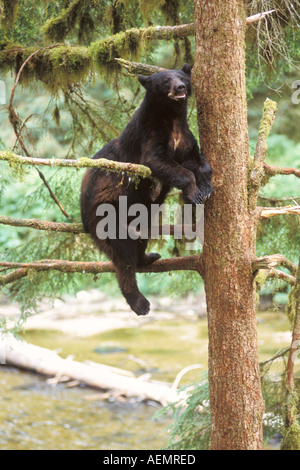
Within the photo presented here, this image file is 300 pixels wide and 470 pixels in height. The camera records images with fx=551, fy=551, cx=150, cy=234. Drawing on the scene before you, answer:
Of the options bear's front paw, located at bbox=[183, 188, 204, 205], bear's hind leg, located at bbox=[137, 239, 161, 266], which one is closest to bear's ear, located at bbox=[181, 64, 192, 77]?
bear's front paw, located at bbox=[183, 188, 204, 205]

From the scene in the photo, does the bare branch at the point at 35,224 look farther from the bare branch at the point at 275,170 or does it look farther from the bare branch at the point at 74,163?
the bare branch at the point at 275,170

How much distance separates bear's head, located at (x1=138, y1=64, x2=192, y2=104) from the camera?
10.1ft

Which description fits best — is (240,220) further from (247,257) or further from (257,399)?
(257,399)

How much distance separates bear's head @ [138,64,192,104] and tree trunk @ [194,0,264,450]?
0.16 metres

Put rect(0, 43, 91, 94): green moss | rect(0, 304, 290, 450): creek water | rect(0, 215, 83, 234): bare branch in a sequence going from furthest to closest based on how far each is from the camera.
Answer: rect(0, 304, 290, 450): creek water, rect(0, 43, 91, 94): green moss, rect(0, 215, 83, 234): bare branch

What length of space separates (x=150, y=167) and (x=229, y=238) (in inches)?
23.1

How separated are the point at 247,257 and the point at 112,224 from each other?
3.07ft

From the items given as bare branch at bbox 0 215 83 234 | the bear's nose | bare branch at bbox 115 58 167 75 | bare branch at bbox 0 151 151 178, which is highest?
bare branch at bbox 115 58 167 75

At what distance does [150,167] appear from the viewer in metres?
3.04

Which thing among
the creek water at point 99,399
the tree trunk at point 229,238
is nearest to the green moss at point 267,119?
Answer: the tree trunk at point 229,238

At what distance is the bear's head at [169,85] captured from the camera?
3090 millimetres

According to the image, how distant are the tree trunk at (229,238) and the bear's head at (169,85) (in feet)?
0.52

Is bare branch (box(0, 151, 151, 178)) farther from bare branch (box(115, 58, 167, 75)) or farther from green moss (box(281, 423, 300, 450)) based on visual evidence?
green moss (box(281, 423, 300, 450))

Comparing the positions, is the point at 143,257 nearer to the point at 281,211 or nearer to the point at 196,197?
the point at 196,197
